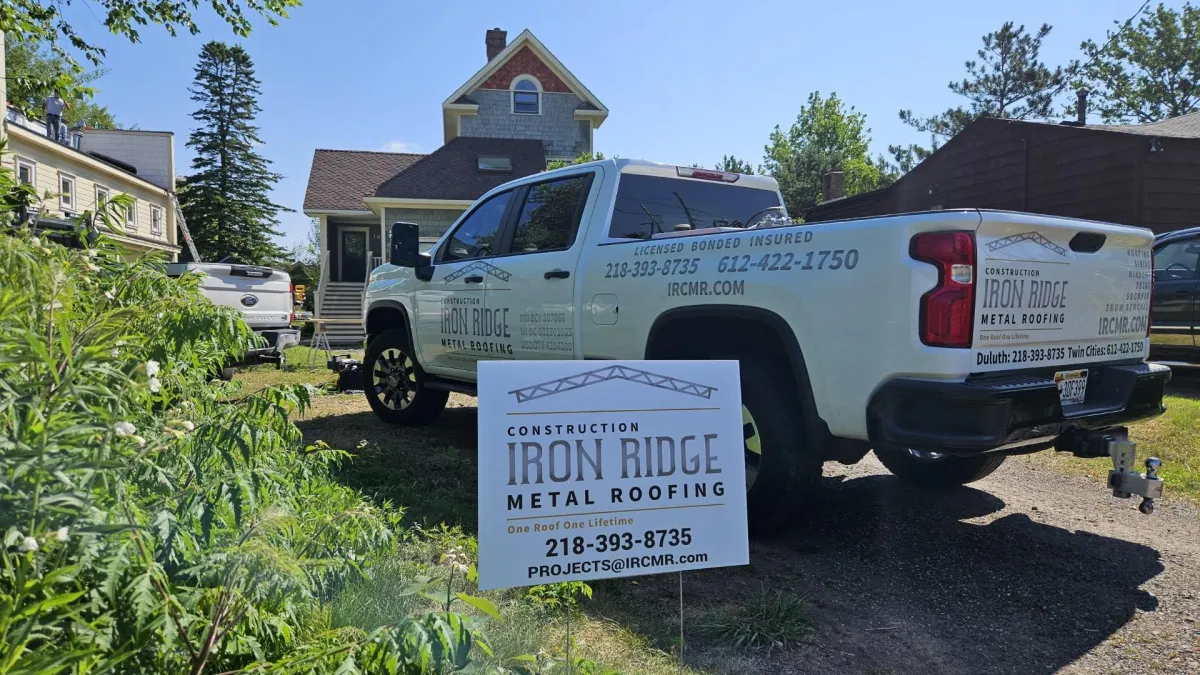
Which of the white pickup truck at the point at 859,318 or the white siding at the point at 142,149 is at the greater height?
the white siding at the point at 142,149

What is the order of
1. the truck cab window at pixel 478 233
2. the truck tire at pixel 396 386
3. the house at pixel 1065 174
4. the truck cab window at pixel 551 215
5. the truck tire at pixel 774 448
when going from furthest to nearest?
the house at pixel 1065 174
the truck tire at pixel 396 386
the truck cab window at pixel 478 233
the truck cab window at pixel 551 215
the truck tire at pixel 774 448

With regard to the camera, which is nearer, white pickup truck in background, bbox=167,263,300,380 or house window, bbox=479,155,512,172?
white pickup truck in background, bbox=167,263,300,380

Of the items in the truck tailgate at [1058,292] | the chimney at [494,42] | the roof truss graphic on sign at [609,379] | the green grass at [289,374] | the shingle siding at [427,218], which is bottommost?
the green grass at [289,374]

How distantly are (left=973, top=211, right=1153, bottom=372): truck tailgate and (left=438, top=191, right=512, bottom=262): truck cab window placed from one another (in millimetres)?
Result: 3656

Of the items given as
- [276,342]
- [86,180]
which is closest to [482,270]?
[276,342]

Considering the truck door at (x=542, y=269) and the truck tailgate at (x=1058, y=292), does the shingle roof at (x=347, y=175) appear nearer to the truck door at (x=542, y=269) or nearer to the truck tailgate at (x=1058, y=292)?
the truck door at (x=542, y=269)

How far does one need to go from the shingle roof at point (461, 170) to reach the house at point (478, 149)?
0.12ft

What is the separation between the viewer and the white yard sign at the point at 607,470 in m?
2.29

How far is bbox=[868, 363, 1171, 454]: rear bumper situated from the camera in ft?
10.6

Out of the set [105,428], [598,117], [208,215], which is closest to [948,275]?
[105,428]

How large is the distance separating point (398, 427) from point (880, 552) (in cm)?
441

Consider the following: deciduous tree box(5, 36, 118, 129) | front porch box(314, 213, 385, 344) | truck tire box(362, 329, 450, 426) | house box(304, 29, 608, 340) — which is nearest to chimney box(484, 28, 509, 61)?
house box(304, 29, 608, 340)

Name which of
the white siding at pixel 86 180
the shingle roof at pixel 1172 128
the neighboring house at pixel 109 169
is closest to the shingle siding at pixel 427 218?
the neighboring house at pixel 109 169

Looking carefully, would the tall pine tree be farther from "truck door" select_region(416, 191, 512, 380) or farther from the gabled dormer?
"truck door" select_region(416, 191, 512, 380)
